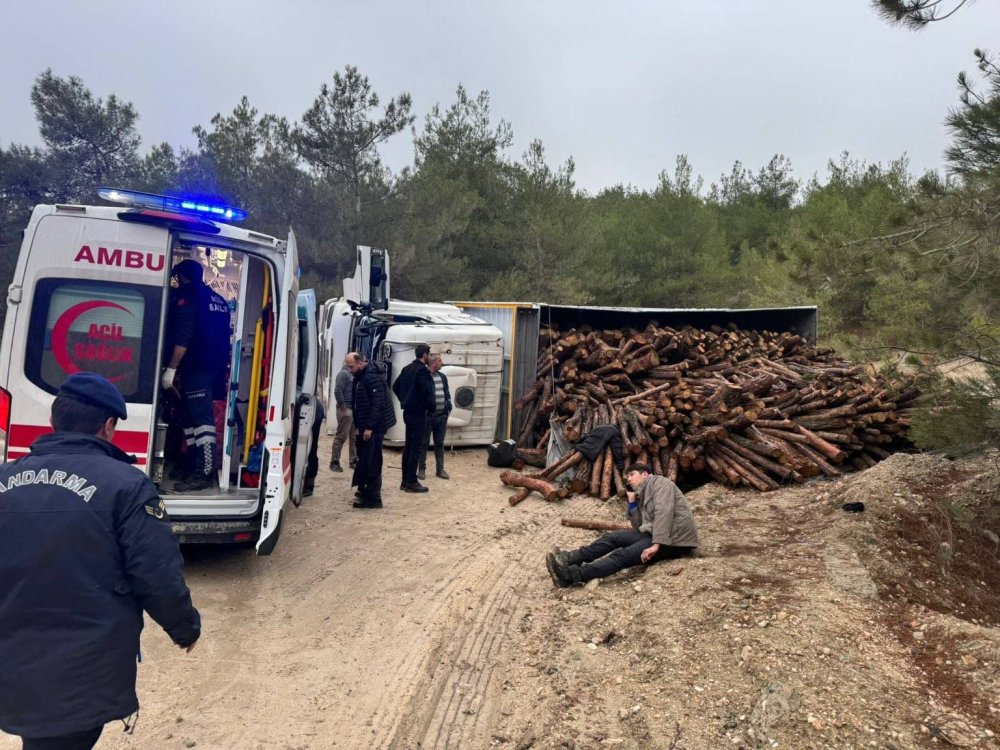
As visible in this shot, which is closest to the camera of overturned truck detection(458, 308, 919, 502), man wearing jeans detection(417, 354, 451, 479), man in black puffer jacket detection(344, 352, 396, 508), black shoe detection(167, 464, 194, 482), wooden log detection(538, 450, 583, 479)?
black shoe detection(167, 464, 194, 482)

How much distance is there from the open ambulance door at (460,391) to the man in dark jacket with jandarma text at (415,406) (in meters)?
2.47

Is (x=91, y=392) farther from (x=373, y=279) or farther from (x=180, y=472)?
(x=373, y=279)

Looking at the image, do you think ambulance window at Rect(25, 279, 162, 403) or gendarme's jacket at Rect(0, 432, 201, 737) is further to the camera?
ambulance window at Rect(25, 279, 162, 403)

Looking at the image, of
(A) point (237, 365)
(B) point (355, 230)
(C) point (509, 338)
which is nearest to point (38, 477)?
(A) point (237, 365)

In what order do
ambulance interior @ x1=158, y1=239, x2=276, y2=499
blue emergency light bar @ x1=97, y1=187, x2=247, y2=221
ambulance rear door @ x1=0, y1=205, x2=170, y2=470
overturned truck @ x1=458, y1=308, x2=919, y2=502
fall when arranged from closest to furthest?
ambulance rear door @ x1=0, y1=205, x2=170, y2=470 < blue emergency light bar @ x1=97, y1=187, x2=247, y2=221 < ambulance interior @ x1=158, y1=239, x2=276, y2=499 < overturned truck @ x1=458, y1=308, x2=919, y2=502

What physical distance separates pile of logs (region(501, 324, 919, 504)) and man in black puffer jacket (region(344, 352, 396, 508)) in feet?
6.57

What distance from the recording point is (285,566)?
673cm

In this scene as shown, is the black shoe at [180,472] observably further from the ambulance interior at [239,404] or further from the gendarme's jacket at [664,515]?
the gendarme's jacket at [664,515]

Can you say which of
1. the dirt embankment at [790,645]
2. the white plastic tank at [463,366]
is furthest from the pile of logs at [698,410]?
the dirt embankment at [790,645]

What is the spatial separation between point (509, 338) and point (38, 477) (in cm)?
1094

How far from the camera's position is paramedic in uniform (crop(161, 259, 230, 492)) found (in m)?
6.58

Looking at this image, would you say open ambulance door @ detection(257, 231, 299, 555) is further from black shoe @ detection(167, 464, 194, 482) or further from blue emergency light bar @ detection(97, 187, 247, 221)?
black shoe @ detection(167, 464, 194, 482)

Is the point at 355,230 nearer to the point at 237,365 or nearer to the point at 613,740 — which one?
the point at 237,365

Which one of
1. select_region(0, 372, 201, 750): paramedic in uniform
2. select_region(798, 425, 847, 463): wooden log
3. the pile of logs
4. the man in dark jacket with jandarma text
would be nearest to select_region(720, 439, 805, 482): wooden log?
the pile of logs
